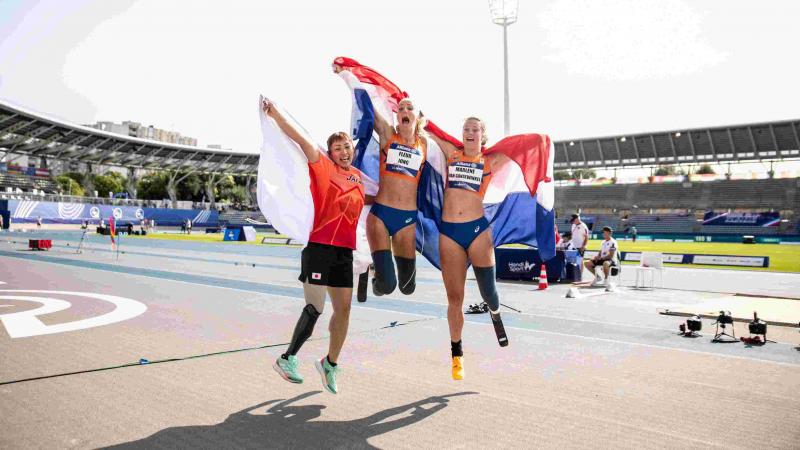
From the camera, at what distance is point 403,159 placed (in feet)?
17.4

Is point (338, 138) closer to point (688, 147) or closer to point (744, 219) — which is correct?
point (744, 219)

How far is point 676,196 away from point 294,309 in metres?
71.8

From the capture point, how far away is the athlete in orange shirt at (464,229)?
218 inches

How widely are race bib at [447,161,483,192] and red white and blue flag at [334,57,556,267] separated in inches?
6.8

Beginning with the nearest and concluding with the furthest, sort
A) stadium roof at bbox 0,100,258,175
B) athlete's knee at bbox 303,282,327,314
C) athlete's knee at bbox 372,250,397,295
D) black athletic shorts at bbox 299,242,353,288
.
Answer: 1. black athletic shorts at bbox 299,242,353,288
2. athlete's knee at bbox 303,282,327,314
3. athlete's knee at bbox 372,250,397,295
4. stadium roof at bbox 0,100,258,175

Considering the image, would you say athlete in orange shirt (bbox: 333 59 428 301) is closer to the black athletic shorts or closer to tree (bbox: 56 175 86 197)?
the black athletic shorts

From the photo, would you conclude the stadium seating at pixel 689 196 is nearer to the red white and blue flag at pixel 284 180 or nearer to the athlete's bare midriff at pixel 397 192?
the athlete's bare midriff at pixel 397 192

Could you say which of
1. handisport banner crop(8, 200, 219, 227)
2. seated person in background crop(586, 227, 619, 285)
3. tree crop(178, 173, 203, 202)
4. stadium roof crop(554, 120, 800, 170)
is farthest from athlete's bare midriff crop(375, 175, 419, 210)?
tree crop(178, 173, 203, 202)

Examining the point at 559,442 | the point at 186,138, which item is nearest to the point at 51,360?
the point at 559,442

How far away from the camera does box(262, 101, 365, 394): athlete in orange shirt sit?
16.5ft

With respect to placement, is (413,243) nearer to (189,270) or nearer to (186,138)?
(189,270)

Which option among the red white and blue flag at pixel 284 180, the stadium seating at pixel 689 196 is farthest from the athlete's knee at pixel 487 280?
the stadium seating at pixel 689 196

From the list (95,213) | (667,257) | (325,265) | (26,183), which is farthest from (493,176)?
(26,183)

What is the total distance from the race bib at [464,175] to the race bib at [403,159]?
38 cm
